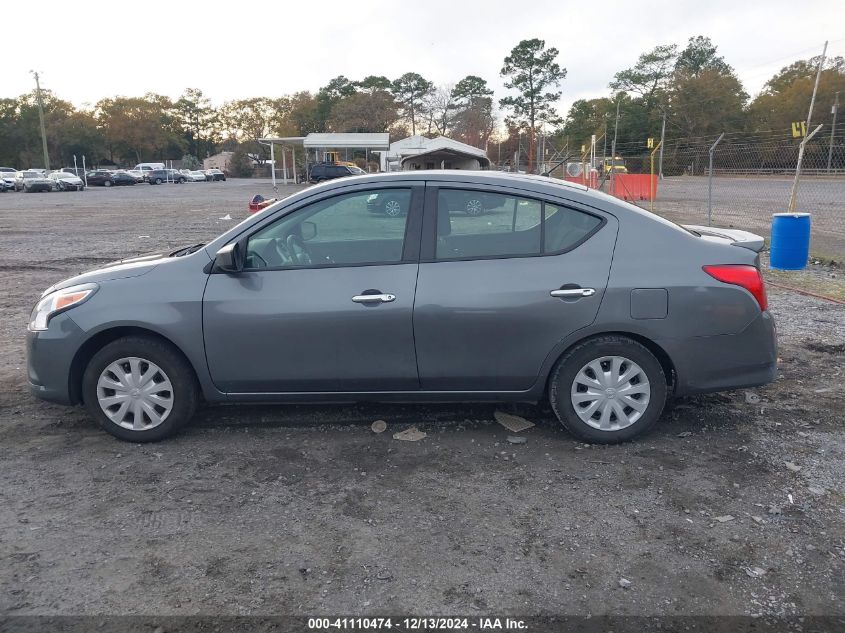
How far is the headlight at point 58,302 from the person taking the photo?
440 centimetres

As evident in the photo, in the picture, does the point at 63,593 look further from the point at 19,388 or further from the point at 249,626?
the point at 19,388

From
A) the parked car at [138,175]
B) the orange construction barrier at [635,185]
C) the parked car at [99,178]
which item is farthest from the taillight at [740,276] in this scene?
the parked car at [138,175]

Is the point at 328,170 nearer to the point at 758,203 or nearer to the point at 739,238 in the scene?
the point at 758,203

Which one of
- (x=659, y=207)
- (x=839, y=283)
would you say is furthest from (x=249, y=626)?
(x=659, y=207)

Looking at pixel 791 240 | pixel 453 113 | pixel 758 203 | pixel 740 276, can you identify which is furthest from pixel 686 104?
pixel 740 276

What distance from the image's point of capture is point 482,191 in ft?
14.5

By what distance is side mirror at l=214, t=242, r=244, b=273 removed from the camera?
4250 millimetres

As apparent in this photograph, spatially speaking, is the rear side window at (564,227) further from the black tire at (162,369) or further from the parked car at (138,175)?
the parked car at (138,175)

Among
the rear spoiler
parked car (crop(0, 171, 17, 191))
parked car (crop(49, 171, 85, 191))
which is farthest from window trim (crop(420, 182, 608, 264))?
parked car (crop(0, 171, 17, 191))

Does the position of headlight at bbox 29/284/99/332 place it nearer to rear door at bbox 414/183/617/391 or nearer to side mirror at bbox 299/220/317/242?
side mirror at bbox 299/220/317/242

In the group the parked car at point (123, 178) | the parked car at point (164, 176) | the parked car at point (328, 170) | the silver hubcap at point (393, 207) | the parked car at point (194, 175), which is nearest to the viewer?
the silver hubcap at point (393, 207)

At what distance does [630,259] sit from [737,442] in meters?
1.37

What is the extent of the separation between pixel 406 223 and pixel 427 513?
5.89 feet

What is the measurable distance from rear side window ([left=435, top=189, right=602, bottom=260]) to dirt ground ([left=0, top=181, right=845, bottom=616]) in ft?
4.01
